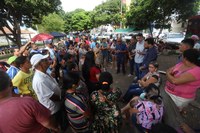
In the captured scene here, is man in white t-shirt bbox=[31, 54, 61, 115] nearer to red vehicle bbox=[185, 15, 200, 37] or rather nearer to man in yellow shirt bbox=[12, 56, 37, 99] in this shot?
man in yellow shirt bbox=[12, 56, 37, 99]

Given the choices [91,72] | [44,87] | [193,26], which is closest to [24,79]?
[44,87]

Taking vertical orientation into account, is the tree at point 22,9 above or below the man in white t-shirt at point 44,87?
above

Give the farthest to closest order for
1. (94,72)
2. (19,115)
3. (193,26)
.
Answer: (193,26) < (94,72) < (19,115)

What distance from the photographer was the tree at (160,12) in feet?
45.4

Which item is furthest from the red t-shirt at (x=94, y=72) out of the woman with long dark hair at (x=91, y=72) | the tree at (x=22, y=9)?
the tree at (x=22, y=9)

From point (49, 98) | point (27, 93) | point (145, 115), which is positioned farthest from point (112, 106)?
point (27, 93)

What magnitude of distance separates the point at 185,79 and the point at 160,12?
15.6 metres

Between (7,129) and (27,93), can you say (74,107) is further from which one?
(27,93)

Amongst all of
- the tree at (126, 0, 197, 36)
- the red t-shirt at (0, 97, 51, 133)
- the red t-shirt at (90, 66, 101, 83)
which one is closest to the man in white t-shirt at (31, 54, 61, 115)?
the red t-shirt at (0, 97, 51, 133)

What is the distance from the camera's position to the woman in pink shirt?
2490 mm

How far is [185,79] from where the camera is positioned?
248cm

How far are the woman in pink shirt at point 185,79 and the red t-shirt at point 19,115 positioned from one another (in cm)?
205

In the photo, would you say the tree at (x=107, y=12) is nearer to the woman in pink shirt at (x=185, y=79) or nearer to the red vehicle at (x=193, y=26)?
the red vehicle at (x=193, y=26)

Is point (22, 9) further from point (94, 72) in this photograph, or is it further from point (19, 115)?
point (19, 115)
